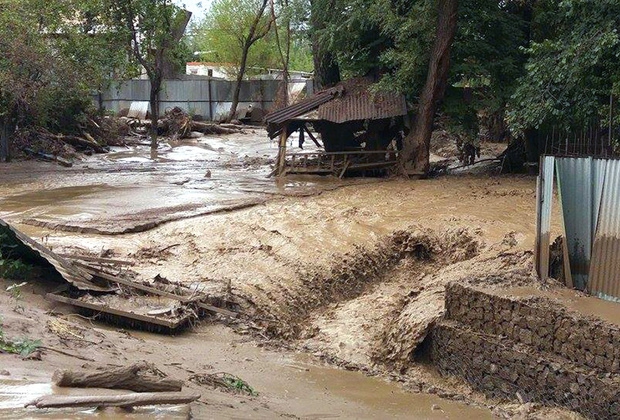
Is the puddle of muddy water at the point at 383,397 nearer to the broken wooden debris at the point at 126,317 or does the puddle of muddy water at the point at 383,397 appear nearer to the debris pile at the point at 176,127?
the broken wooden debris at the point at 126,317

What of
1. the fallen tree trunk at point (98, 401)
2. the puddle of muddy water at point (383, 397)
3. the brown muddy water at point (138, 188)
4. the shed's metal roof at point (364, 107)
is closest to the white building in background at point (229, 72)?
the brown muddy water at point (138, 188)

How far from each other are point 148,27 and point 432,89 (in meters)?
12.8

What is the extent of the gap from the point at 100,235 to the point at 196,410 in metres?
8.33

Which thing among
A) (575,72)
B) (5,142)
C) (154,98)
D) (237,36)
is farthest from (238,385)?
(237,36)

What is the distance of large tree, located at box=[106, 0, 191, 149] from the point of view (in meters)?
27.6

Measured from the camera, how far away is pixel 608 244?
346 inches

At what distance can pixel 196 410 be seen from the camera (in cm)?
497

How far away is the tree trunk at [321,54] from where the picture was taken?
21.3m

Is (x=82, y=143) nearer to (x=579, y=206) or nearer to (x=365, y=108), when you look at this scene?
(x=365, y=108)

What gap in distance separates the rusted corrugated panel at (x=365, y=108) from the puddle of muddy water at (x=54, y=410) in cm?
1533

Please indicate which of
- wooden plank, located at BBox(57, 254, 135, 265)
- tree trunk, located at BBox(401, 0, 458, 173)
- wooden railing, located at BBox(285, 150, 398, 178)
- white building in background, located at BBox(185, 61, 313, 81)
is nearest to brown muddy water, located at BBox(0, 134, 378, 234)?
wooden railing, located at BBox(285, 150, 398, 178)

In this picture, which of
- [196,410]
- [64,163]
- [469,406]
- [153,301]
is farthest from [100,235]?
[64,163]

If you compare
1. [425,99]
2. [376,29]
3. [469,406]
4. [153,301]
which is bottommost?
[469,406]

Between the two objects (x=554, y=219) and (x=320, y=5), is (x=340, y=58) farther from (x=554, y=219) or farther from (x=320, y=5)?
(x=554, y=219)
